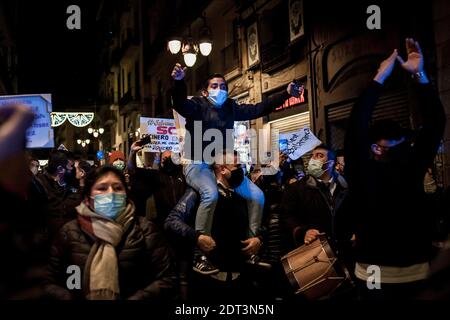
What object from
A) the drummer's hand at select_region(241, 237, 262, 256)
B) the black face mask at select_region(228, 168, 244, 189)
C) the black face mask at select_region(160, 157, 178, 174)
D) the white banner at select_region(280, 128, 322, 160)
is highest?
the white banner at select_region(280, 128, 322, 160)

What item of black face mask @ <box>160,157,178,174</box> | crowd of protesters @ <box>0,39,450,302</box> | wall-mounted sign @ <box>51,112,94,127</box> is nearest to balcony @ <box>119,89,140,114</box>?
wall-mounted sign @ <box>51,112,94,127</box>

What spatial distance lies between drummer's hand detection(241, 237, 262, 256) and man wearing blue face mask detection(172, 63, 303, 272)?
125 millimetres

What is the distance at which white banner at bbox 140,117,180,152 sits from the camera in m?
10.9

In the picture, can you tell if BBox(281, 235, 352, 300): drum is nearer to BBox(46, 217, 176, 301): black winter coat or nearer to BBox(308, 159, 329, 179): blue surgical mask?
BBox(308, 159, 329, 179): blue surgical mask

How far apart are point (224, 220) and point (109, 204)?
5.05ft

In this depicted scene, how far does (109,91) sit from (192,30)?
1254 inches

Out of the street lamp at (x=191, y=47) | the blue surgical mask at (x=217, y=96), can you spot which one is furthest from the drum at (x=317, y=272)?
the street lamp at (x=191, y=47)

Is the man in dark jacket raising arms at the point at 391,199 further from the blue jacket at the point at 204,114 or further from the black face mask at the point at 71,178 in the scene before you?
the black face mask at the point at 71,178

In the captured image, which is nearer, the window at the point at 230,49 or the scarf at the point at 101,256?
the scarf at the point at 101,256

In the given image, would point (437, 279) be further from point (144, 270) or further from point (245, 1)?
point (245, 1)

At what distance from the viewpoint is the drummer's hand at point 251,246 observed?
16.3ft

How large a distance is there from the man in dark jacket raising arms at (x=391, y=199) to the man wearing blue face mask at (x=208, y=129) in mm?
1667

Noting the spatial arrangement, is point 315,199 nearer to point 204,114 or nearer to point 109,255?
point 204,114
